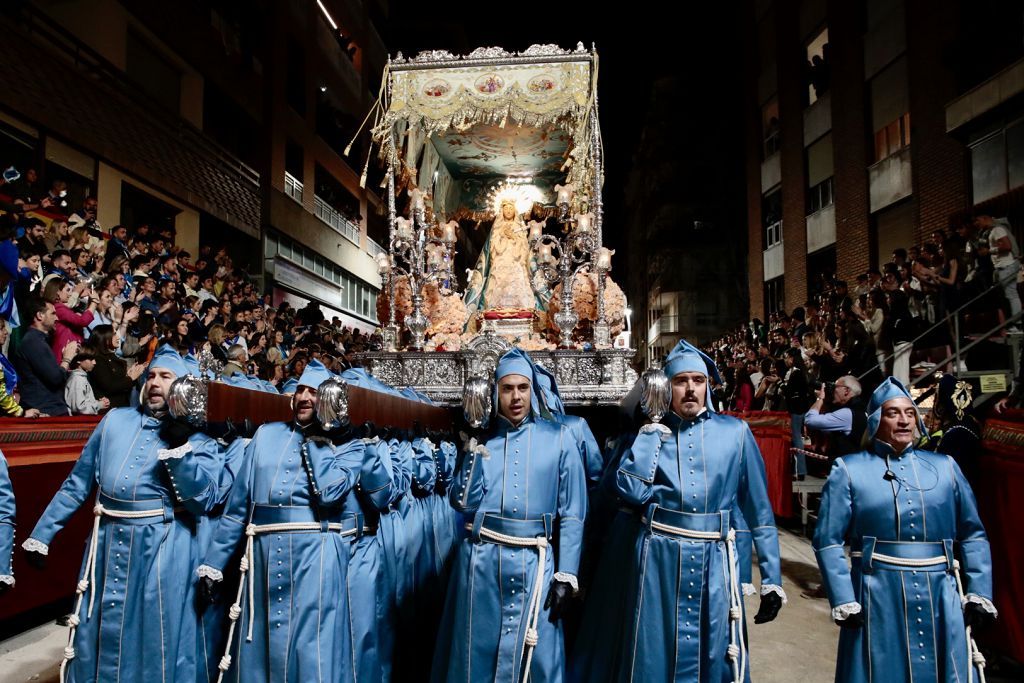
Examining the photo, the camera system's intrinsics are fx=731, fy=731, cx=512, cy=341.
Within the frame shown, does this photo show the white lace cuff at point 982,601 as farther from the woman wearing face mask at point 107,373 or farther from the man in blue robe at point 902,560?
the woman wearing face mask at point 107,373

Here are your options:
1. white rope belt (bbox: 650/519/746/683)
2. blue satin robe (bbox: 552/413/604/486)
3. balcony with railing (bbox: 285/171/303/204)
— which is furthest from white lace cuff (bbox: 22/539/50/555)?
balcony with railing (bbox: 285/171/303/204)

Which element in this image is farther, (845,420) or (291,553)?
(845,420)

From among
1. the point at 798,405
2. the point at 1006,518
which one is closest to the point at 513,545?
→ the point at 1006,518

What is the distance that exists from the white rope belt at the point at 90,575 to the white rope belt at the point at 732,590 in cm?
279

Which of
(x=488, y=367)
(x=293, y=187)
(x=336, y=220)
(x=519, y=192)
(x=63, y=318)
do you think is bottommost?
(x=488, y=367)

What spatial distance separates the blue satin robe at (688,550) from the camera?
354cm

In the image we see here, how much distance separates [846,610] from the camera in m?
3.39

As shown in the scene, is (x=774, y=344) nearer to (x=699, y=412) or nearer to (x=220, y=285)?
(x=220, y=285)

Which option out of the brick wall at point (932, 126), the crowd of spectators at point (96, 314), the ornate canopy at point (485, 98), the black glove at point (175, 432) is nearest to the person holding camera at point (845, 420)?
the ornate canopy at point (485, 98)

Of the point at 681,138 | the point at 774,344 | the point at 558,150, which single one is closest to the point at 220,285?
the point at 558,150

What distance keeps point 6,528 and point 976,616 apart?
4930 millimetres

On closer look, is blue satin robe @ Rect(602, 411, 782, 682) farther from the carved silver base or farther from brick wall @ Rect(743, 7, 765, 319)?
brick wall @ Rect(743, 7, 765, 319)

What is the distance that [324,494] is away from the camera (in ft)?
12.6

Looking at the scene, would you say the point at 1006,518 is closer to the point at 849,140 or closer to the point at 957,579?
the point at 957,579
